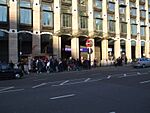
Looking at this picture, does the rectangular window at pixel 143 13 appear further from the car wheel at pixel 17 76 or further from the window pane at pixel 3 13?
the car wheel at pixel 17 76

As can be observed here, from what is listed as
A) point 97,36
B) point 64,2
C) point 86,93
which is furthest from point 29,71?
point 86,93

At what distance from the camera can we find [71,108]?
39.2ft

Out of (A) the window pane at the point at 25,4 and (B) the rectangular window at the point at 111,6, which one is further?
(B) the rectangular window at the point at 111,6

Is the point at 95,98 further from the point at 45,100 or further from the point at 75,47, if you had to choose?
the point at 75,47

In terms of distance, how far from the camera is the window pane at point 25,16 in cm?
4066

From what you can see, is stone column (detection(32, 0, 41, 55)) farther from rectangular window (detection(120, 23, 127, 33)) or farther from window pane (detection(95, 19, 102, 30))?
rectangular window (detection(120, 23, 127, 33))

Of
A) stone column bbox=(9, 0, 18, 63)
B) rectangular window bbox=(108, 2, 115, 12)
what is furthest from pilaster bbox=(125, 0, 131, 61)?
stone column bbox=(9, 0, 18, 63)

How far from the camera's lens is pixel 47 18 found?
4378cm

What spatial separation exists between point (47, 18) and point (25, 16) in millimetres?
3684

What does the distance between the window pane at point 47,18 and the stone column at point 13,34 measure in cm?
492

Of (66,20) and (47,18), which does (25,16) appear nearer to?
(47,18)

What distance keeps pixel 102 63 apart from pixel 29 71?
18.3 m

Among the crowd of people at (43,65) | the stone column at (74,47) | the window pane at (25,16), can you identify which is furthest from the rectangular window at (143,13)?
the window pane at (25,16)

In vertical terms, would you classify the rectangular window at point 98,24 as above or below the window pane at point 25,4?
below
